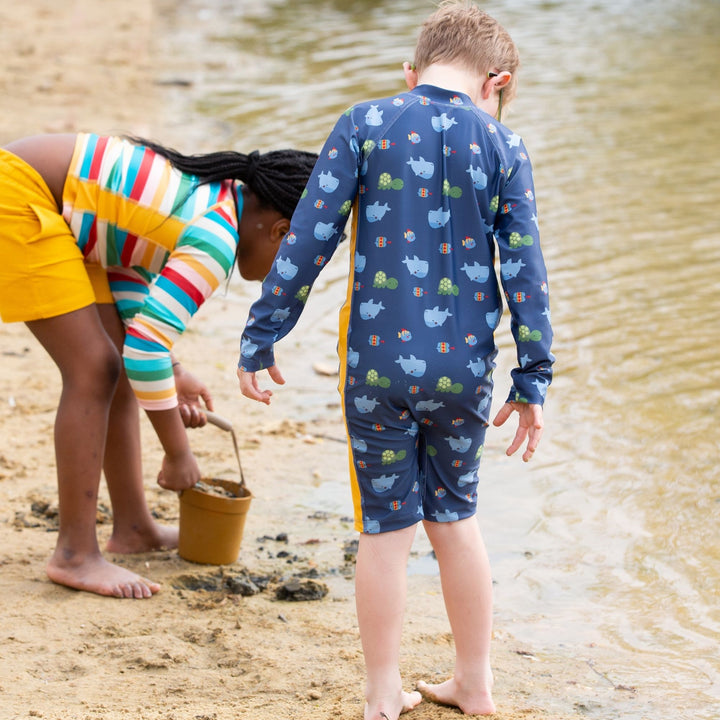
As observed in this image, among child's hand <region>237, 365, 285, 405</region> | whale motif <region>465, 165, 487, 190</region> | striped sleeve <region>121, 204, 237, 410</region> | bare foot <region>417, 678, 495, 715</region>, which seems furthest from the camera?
striped sleeve <region>121, 204, 237, 410</region>

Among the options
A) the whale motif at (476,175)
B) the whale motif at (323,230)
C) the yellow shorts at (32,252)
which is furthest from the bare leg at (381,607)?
the yellow shorts at (32,252)

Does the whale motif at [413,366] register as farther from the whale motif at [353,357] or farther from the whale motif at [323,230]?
the whale motif at [323,230]

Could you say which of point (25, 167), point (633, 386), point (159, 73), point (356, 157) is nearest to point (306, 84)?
point (159, 73)

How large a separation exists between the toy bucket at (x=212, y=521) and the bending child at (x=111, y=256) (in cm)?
10

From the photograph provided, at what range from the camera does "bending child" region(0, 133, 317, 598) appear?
2816 mm

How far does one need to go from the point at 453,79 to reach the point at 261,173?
83cm

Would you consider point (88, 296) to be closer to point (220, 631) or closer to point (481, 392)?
point (220, 631)

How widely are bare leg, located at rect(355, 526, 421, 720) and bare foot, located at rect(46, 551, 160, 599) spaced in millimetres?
992

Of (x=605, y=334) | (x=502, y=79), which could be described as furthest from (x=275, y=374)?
(x=605, y=334)

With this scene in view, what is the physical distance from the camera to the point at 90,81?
435 inches

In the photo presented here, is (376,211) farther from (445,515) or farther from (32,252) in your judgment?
(32,252)

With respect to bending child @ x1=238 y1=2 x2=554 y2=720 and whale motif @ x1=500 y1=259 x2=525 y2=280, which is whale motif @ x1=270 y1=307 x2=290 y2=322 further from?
whale motif @ x1=500 y1=259 x2=525 y2=280

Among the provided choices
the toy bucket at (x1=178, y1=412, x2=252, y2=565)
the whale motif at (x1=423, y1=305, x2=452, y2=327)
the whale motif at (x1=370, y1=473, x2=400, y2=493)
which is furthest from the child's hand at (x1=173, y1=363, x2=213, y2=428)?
the whale motif at (x1=423, y1=305, x2=452, y2=327)

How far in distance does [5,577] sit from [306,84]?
342 inches
